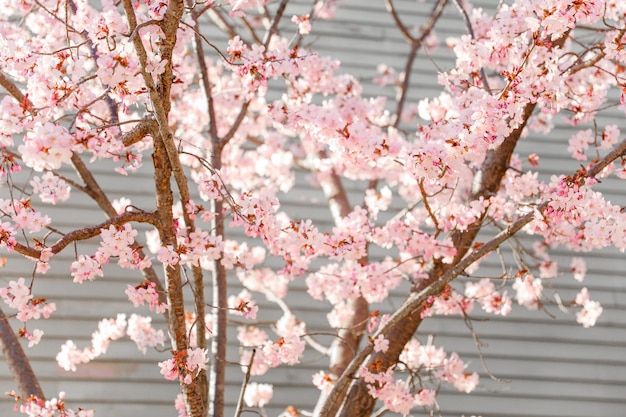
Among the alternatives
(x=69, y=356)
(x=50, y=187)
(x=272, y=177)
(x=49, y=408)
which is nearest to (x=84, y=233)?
(x=50, y=187)

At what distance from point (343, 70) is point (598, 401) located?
277 cm

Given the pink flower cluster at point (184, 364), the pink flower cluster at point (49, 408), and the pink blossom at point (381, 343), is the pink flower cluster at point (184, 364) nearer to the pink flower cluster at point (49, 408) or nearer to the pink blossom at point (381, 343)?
the pink flower cluster at point (49, 408)

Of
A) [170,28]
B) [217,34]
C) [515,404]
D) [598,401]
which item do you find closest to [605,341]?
[598,401]

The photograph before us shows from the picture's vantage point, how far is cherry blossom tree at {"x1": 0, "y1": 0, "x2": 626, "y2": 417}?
2.39m

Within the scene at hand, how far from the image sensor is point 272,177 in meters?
4.64

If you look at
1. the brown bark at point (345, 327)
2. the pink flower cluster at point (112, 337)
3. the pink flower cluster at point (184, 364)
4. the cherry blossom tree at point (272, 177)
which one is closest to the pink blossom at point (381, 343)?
the cherry blossom tree at point (272, 177)

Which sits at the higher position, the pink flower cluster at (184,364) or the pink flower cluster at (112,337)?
the pink flower cluster at (112,337)

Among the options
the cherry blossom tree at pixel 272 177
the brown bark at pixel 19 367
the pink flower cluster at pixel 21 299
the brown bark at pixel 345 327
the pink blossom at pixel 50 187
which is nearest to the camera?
the cherry blossom tree at pixel 272 177

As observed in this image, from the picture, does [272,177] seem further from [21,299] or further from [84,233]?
[84,233]

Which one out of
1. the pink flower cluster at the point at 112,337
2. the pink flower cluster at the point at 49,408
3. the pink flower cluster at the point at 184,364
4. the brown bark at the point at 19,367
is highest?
the pink flower cluster at the point at 112,337

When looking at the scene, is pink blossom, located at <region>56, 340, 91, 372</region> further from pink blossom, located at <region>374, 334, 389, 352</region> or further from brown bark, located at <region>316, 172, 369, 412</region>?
pink blossom, located at <region>374, 334, 389, 352</region>

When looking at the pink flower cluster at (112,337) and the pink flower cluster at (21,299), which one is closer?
the pink flower cluster at (21,299)

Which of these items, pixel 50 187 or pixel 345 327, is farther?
pixel 345 327

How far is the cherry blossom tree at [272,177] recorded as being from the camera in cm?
239
